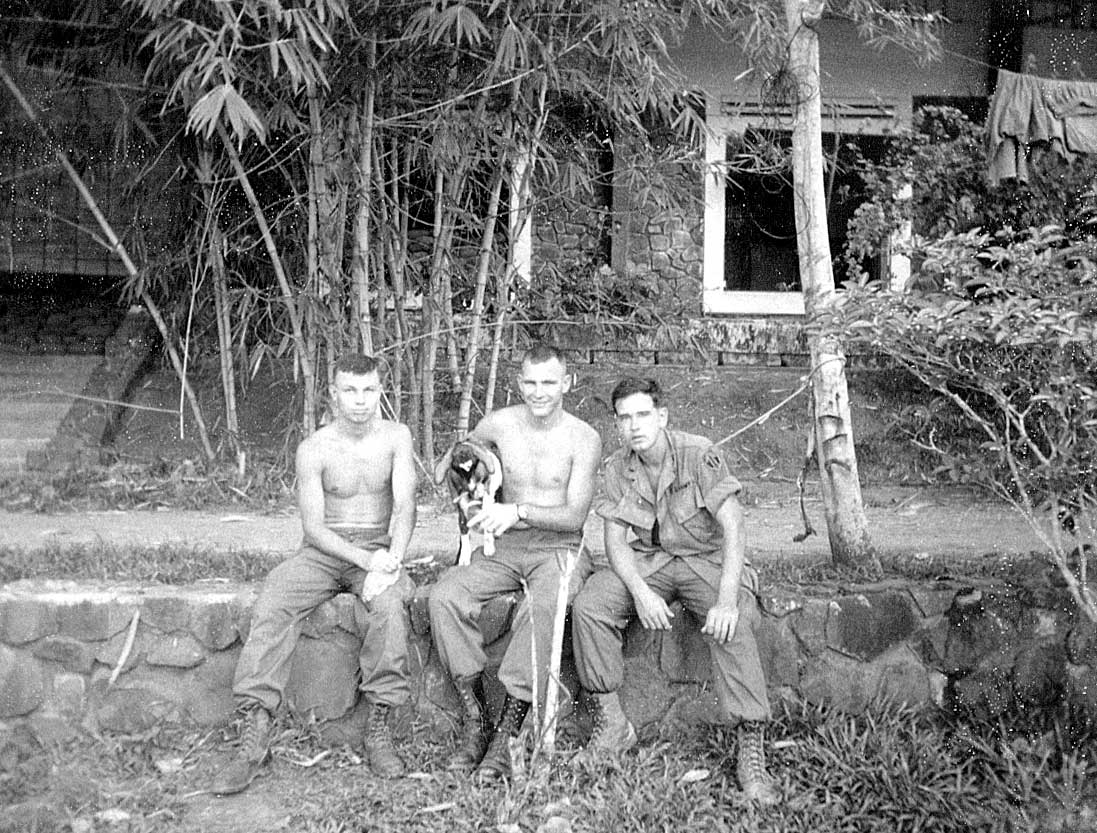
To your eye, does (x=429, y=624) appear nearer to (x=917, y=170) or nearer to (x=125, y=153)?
(x=125, y=153)

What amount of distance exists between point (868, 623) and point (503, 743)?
1.43 meters

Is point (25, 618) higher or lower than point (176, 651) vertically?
higher

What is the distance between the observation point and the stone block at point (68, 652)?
4.39 meters

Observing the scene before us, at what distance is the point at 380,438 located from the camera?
4355 millimetres

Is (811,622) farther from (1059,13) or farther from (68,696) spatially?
(1059,13)

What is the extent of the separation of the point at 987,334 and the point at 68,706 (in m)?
3.46

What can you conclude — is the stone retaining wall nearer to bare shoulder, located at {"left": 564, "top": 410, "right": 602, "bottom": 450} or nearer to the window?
bare shoulder, located at {"left": 564, "top": 410, "right": 602, "bottom": 450}

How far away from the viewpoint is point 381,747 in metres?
4.08

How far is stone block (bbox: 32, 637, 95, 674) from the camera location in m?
4.39

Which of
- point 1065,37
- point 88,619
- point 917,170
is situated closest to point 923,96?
point 1065,37

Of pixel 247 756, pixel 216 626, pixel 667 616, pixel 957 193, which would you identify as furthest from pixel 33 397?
pixel 957 193

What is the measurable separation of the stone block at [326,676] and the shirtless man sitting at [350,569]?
0.42 feet

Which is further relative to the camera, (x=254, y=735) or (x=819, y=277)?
(x=819, y=277)

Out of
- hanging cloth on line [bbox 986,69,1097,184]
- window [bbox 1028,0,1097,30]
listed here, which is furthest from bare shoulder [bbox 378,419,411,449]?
window [bbox 1028,0,1097,30]
